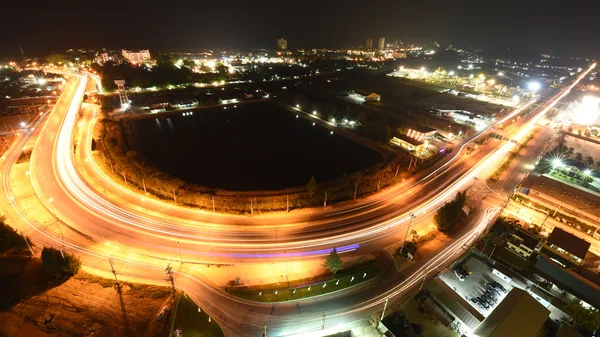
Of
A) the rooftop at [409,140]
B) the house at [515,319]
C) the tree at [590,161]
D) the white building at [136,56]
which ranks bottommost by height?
the tree at [590,161]

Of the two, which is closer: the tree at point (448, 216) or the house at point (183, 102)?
the tree at point (448, 216)

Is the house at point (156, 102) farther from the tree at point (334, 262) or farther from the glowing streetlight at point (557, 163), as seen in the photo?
the glowing streetlight at point (557, 163)

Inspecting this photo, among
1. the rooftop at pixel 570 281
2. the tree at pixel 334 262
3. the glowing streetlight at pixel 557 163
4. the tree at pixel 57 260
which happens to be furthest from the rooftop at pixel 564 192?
the tree at pixel 57 260

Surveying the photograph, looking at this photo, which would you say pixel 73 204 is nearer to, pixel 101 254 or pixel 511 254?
pixel 101 254

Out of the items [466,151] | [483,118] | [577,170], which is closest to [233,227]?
[466,151]

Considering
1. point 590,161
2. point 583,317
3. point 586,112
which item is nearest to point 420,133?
point 590,161
